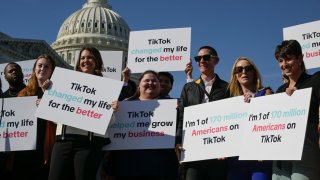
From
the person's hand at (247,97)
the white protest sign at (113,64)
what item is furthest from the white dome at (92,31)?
the person's hand at (247,97)

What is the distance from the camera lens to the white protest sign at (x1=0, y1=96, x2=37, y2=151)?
538cm

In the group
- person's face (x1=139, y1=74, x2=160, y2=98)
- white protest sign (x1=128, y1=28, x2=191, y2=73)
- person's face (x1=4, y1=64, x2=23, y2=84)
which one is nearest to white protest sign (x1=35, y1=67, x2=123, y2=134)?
person's face (x1=139, y1=74, x2=160, y2=98)

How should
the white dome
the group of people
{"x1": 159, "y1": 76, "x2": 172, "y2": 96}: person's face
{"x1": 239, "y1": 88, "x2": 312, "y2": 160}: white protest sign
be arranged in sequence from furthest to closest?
the white dome < {"x1": 159, "y1": 76, "x2": 172, "y2": 96}: person's face < the group of people < {"x1": 239, "y1": 88, "x2": 312, "y2": 160}: white protest sign

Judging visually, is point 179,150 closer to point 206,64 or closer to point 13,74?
point 206,64

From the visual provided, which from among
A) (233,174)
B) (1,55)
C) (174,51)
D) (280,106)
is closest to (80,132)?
(233,174)

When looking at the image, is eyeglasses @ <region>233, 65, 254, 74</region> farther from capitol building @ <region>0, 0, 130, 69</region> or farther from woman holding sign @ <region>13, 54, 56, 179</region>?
capitol building @ <region>0, 0, 130, 69</region>

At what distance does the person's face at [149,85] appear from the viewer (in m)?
5.20

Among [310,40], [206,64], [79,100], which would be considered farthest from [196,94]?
[310,40]

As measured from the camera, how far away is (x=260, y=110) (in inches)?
179

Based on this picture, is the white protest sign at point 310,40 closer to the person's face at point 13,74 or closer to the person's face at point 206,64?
the person's face at point 206,64

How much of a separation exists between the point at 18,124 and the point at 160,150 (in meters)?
1.62

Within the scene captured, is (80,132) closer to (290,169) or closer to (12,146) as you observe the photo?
(12,146)

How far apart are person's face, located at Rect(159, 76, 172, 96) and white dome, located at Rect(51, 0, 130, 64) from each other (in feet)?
251

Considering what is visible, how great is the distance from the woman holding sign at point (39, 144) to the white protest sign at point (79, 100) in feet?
0.51
